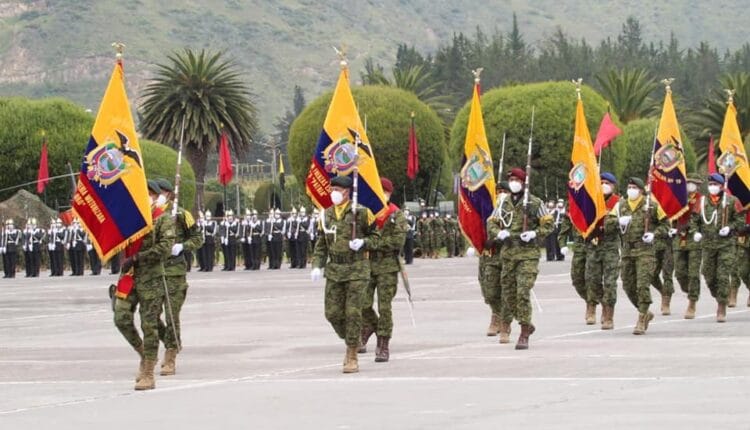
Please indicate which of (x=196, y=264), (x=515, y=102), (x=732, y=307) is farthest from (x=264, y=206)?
(x=732, y=307)

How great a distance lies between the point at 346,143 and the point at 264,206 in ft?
203

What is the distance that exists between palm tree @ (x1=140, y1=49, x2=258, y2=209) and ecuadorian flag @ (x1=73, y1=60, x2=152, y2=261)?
2070 inches

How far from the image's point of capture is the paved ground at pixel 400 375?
12555 millimetres

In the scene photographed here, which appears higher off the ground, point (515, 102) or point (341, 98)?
point (515, 102)

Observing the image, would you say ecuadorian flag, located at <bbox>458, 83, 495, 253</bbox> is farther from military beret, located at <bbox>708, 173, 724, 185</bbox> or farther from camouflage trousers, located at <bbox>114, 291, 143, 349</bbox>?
camouflage trousers, located at <bbox>114, 291, 143, 349</bbox>

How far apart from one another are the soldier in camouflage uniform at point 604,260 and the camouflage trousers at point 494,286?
1.59 meters

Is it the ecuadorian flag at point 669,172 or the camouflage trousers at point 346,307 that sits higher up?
the ecuadorian flag at point 669,172

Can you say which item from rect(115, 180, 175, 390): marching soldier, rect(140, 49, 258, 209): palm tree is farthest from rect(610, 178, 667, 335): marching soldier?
rect(140, 49, 258, 209): palm tree

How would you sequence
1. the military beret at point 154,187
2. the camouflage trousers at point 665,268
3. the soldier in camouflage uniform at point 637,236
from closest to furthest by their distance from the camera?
1. the military beret at point 154,187
2. the soldier in camouflage uniform at point 637,236
3. the camouflage trousers at point 665,268

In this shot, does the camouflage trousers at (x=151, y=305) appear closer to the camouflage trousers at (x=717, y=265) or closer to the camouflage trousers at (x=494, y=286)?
the camouflage trousers at (x=494, y=286)

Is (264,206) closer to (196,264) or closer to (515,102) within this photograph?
(515,102)

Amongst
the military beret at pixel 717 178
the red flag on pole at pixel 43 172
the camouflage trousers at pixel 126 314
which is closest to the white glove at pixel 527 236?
the camouflage trousers at pixel 126 314

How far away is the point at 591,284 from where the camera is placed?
21.1 m

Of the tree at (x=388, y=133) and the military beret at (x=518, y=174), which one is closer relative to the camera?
the military beret at (x=518, y=174)
